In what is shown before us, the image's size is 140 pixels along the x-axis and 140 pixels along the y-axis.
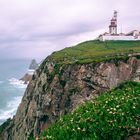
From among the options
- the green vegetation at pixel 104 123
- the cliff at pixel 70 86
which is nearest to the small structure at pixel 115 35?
the cliff at pixel 70 86

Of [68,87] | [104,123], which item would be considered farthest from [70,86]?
[104,123]

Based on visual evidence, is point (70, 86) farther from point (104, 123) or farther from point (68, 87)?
point (104, 123)

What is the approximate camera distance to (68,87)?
343 ft

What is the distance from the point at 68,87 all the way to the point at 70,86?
827 millimetres

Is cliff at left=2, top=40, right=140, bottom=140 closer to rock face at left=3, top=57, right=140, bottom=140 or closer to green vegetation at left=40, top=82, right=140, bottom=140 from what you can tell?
rock face at left=3, top=57, right=140, bottom=140

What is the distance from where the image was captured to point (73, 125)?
55.1ft

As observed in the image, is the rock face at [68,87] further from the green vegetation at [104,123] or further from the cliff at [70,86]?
the green vegetation at [104,123]

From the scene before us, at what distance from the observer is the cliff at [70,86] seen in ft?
330

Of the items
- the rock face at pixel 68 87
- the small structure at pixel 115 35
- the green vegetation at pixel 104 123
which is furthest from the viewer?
the small structure at pixel 115 35

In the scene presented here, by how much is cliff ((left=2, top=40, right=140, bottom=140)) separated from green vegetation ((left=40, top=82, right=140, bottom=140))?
7750cm

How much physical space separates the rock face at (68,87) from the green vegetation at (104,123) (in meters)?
77.5

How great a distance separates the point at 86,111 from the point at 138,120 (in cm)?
376

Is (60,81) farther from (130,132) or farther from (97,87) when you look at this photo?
(130,132)

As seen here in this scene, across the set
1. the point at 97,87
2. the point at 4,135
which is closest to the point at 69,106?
the point at 97,87
